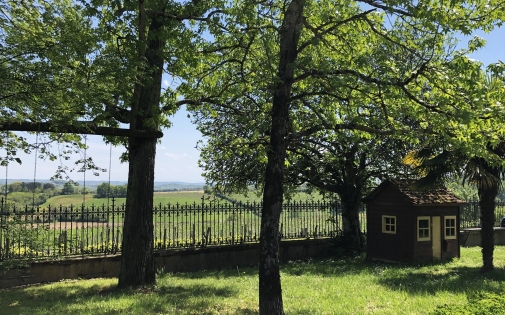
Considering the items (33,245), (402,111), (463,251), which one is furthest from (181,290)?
(463,251)

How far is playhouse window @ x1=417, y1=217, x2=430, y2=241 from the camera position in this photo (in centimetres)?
1689

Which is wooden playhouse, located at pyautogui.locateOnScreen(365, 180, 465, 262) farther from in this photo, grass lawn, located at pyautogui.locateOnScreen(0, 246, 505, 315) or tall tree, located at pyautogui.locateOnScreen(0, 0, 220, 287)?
tall tree, located at pyautogui.locateOnScreen(0, 0, 220, 287)

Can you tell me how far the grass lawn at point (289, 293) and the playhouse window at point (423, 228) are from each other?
62.4 inches

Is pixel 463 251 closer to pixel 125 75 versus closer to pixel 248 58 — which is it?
pixel 248 58

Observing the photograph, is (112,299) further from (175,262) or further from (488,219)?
(488,219)

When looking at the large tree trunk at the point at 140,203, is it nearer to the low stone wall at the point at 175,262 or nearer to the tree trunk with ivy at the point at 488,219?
the low stone wall at the point at 175,262

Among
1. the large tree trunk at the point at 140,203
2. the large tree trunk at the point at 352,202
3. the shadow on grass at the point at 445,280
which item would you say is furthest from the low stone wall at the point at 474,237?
the large tree trunk at the point at 140,203

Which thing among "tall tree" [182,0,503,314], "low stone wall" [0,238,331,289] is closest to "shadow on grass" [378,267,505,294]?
"tall tree" [182,0,503,314]

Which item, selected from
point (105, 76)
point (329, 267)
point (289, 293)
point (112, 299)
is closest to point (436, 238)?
point (329, 267)

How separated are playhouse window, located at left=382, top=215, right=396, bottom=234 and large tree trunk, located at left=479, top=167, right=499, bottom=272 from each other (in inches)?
155

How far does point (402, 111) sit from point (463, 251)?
13812mm

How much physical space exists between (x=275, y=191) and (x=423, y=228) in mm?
11284

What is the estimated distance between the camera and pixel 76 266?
1404cm

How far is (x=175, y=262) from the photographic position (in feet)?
52.1
